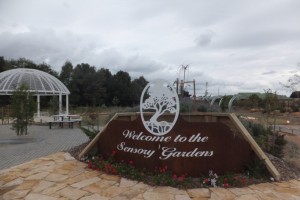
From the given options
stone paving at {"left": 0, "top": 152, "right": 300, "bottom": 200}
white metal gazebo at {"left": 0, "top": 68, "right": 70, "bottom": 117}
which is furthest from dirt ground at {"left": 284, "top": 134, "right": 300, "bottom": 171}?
white metal gazebo at {"left": 0, "top": 68, "right": 70, "bottom": 117}

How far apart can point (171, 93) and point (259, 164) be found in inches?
78.3

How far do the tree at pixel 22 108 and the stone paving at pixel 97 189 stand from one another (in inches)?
225

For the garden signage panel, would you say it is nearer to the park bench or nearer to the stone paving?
the stone paving

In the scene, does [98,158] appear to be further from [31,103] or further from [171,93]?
[31,103]

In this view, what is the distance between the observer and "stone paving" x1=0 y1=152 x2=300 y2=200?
4.64 metres

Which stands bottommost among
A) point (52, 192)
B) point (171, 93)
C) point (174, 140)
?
point (52, 192)

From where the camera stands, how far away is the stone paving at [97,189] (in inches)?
183

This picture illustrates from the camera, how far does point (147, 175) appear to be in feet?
17.7

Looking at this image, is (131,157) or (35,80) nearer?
(131,157)

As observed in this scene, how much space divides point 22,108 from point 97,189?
292 inches

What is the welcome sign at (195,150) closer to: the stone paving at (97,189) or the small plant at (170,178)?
the small plant at (170,178)

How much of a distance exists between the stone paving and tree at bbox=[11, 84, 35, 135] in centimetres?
572

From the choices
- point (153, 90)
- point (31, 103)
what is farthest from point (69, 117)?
point (153, 90)

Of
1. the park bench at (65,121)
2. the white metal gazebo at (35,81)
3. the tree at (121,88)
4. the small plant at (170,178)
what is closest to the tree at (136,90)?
the tree at (121,88)
